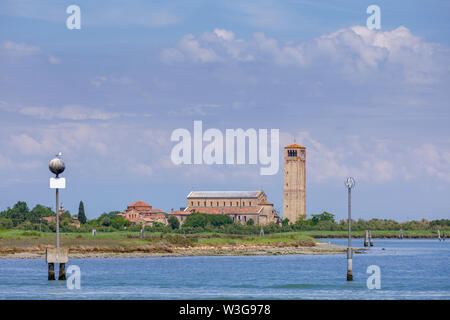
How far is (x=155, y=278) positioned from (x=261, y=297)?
49.4 ft

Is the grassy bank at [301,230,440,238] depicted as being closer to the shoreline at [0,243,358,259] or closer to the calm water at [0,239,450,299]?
the shoreline at [0,243,358,259]

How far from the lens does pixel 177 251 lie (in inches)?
3661

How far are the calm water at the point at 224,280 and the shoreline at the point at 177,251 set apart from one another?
15.5 ft

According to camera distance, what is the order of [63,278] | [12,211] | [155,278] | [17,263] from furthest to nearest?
[12,211] < [17,263] < [155,278] < [63,278]

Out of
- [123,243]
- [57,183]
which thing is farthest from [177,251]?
[57,183]

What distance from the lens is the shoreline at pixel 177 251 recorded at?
82.5 metres

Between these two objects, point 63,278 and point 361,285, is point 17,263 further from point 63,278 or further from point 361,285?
point 361,285

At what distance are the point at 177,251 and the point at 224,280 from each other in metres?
38.6

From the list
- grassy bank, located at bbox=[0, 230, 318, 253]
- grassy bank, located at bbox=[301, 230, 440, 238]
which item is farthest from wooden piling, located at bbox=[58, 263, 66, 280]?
grassy bank, located at bbox=[301, 230, 440, 238]

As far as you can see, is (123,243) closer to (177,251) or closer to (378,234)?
(177,251)

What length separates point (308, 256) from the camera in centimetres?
9150

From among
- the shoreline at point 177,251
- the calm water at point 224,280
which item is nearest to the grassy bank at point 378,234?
the shoreline at point 177,251

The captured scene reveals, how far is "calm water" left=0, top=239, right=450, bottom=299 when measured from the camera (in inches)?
1704
